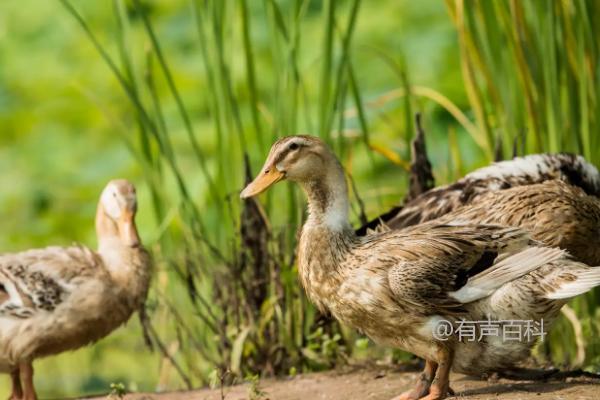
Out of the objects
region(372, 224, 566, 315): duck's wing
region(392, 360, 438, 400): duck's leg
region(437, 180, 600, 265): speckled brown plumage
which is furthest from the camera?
region(437, 180, 600, 265): speckled brown plumage

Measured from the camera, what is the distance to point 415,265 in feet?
15.1

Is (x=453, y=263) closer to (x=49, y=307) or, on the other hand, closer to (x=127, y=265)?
(x=127, y=265)

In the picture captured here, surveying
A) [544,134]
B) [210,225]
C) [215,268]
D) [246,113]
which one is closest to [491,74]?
[544,134]

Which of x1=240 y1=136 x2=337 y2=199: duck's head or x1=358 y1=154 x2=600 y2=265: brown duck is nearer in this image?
x1=240 y1=136 x2=337 y2=199: duck's head

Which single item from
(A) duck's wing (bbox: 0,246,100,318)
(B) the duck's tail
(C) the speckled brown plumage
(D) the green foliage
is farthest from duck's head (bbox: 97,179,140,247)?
(B) the duck's tail

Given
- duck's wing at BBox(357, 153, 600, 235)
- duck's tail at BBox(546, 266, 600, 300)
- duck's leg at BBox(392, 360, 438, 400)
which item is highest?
duck's wing at BBox(357, 153, 600, 235)

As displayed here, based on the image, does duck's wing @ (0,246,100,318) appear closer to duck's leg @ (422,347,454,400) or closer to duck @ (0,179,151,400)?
duck @ (0,179,151,400)

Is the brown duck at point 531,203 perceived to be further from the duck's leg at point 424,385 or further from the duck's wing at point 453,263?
the duck's leg at point 424,385

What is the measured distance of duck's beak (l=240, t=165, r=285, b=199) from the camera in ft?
15.6

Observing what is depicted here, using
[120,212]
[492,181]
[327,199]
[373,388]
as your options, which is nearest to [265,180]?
[327,199]

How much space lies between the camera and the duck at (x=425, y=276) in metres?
4.60

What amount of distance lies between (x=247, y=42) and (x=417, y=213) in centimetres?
107

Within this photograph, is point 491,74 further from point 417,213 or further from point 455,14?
point 417,213

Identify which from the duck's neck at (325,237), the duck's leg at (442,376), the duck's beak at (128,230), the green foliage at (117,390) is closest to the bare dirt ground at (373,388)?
the duck's leg at (442,376)
